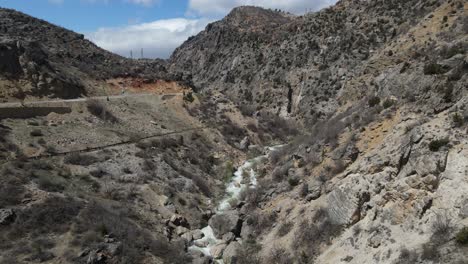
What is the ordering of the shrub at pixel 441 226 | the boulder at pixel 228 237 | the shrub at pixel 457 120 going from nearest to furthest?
the shrub at pixel 441 226
the shrub at pixel 457 120
the boulder at pixel 228 237

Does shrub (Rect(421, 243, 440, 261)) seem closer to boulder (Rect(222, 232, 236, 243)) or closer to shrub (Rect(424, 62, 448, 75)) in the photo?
boulder (Rect(222, 232, 236, 243))

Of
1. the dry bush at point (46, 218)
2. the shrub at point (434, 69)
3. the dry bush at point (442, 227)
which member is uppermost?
the shrub at point (434, 69)

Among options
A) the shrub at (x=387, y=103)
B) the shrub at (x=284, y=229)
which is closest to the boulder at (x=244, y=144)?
the shrub at (x=387, y=103)

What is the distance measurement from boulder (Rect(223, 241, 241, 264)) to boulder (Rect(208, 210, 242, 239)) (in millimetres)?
1641

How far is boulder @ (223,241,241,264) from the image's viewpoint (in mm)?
23922

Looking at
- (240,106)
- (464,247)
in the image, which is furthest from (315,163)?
(240,106)

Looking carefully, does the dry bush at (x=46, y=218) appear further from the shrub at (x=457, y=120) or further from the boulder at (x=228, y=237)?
the shrub at (x=457, y=120)

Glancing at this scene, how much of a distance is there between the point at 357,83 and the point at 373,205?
80.1ft

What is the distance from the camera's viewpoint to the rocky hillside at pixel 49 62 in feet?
141

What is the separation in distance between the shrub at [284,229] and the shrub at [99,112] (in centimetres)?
2506

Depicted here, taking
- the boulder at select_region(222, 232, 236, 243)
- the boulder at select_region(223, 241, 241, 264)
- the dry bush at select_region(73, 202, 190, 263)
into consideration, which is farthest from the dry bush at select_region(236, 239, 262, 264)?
the dry bush at select_region(73, 202, 190, 263)

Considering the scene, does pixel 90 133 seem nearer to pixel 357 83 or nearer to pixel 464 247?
pixel 357 83

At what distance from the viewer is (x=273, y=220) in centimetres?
2592

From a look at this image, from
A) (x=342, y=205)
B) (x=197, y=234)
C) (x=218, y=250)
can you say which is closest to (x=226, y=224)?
(x=197, y=234)
